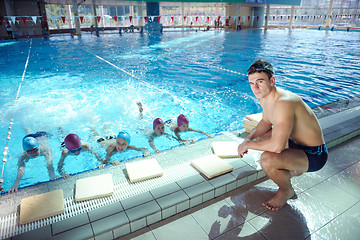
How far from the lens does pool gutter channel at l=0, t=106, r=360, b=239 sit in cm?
175

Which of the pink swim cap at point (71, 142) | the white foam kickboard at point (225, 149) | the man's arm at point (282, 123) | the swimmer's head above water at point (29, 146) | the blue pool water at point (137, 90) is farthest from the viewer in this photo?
the blue pool water at point (137, 90)

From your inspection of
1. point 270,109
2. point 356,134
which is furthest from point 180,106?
point 270,109

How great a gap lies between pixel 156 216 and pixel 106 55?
13.0 meters

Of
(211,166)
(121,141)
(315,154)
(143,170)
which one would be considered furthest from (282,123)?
(121,141)

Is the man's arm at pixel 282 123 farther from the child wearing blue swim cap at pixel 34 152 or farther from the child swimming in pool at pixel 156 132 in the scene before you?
the child wearing blue swim cap at pixel 34 152

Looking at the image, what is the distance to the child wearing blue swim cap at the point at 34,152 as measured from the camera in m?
3.63

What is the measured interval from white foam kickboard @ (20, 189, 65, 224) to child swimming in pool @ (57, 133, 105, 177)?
5.87 ft

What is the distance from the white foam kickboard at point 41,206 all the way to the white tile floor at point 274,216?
628mm

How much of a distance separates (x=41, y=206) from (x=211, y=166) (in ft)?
5.02

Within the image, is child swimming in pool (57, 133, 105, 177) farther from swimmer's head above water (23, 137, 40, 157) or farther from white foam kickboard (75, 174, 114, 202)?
white foam kickboard (75, 174, 114, 202)

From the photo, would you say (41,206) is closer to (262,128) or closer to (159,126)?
(262,128)

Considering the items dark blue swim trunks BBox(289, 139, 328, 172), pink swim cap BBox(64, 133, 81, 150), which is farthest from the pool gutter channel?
pink swim cap BBox(64, 133, 81, 150)

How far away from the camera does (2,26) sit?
69.2 feet

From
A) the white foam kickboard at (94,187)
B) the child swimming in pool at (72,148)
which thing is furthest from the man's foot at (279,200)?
the child swimming in pool at (72,148)
